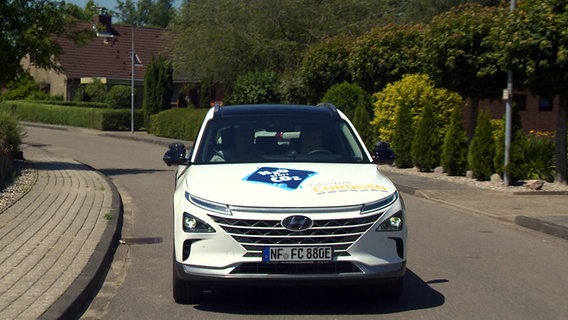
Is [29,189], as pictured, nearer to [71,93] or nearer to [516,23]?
[516,23]

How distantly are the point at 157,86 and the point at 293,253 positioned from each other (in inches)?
1593

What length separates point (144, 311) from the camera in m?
7.48

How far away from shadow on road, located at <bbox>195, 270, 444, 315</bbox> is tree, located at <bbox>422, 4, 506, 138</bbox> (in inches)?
503

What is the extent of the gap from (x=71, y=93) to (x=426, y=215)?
157ft

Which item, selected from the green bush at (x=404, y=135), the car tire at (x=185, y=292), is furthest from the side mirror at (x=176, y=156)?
the green bush at (x=404, y=135)

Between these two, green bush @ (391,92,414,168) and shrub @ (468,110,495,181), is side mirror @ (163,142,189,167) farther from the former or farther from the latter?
green bush @ (391,92,414,168)

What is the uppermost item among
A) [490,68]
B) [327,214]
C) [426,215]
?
[490,68]

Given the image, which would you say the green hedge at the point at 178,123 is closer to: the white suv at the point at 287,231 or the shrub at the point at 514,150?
the shrub at the point at 514,150

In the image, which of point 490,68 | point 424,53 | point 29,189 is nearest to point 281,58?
point 424,53

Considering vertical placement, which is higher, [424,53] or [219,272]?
[424,53]

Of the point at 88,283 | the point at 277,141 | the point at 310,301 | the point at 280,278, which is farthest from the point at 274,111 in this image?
the point at 88,283

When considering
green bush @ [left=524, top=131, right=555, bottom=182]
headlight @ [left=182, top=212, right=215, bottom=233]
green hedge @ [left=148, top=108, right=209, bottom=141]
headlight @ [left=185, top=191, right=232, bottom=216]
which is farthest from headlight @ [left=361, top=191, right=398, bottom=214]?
green hedge @ [left=148, top=108, right=209, bottom=141]

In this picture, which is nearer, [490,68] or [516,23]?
[516,23]

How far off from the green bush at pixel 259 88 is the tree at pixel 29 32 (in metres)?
14.4
